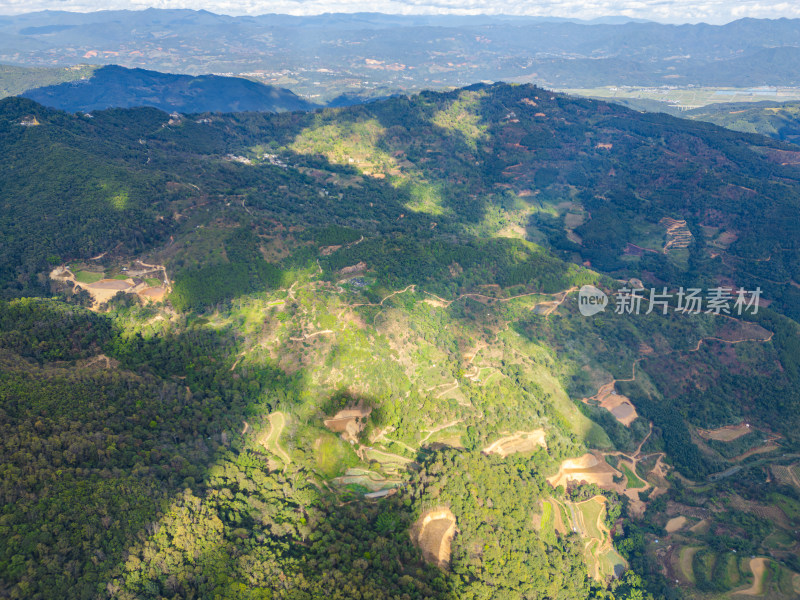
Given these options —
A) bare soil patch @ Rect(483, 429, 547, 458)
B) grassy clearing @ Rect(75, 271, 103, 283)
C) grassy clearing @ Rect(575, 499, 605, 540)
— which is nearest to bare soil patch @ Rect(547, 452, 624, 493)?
grassy clearing @ Rect(575, 499, 605, 540)

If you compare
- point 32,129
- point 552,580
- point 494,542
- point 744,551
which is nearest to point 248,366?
point 494,542

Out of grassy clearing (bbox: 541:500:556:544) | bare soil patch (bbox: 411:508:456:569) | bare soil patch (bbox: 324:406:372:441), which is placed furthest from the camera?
bare soil patch (bbox: 324:406:372:441)

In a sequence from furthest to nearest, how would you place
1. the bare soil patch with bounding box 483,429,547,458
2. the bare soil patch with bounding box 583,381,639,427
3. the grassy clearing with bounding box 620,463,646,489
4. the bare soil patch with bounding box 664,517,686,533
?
the bare soil patch with bounding box 583,381,639,427 < the grassy clearing with bounding box 620,463,646,489 < the bare soil patch with bounding box 483,429,547,458 < the bare soil patch with bounding box 664,517,686,533

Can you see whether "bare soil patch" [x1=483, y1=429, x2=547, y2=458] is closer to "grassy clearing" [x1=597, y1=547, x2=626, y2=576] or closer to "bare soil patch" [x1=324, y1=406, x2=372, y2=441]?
"grassy clearing" [x1=597, y1=547, x2=626, y2=576]

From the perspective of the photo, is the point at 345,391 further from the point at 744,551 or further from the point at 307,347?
the point at 744,551

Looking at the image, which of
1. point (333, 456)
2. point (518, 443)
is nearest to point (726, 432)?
point (518, 443)

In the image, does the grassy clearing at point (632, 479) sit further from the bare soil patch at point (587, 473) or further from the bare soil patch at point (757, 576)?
the bare soil patch at point (757, 576)

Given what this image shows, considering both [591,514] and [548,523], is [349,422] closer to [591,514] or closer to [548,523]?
[548,523]
